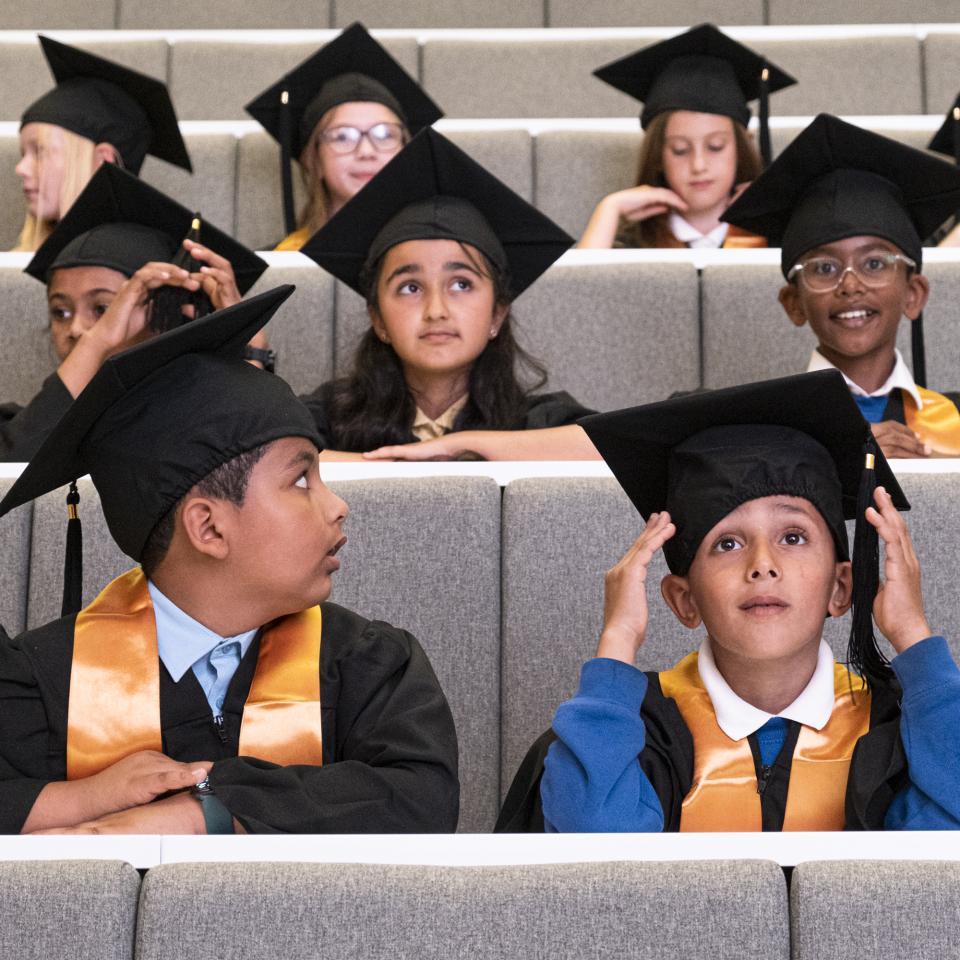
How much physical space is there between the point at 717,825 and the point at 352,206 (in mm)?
1602

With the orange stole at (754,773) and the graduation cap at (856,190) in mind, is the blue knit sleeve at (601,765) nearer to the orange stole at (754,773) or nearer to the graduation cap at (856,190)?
the orange stole at (754,773)

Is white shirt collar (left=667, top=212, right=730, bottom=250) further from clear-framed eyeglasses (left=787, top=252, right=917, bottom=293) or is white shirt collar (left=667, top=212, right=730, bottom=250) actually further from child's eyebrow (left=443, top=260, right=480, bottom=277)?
child's eyebrow (left=443, top=260, right=480, bottom=277)

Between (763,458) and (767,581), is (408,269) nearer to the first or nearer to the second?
(763,458)

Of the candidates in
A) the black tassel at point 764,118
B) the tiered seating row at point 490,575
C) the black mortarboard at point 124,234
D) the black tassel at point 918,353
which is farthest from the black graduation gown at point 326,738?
the black tassel at point 764,118

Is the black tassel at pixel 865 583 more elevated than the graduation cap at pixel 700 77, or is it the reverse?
the graduation cap at pixel 700 77

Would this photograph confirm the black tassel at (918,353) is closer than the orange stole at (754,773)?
No

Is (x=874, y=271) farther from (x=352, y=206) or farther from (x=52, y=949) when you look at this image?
(x=52, y=949)

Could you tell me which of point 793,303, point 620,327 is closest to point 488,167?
point 620,327

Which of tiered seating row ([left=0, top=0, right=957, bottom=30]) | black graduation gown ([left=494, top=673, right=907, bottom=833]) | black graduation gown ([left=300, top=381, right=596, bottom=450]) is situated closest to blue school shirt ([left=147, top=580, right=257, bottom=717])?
black graduation gown ([left=494, top=673, right=907, bottom=833])

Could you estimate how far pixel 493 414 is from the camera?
127 inches

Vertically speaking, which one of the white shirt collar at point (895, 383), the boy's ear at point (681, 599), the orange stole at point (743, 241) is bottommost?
the boy's ear at point (681, 599)

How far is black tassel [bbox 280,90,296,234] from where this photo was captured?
13.5ft

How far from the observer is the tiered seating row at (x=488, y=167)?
14.0 feet

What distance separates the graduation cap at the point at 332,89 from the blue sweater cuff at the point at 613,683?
7.96 feet
